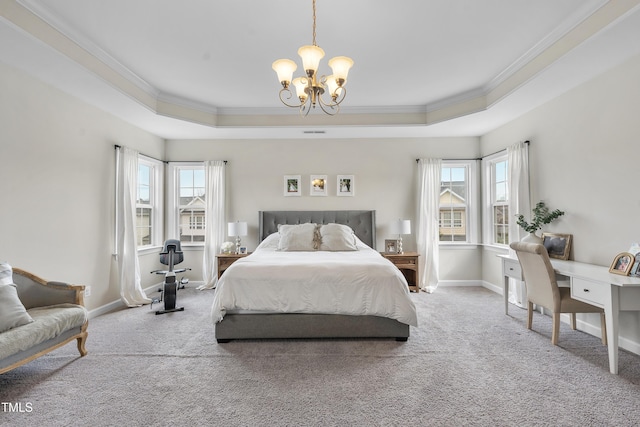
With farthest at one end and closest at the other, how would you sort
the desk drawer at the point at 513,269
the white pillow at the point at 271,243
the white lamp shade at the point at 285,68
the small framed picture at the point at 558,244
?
1. the white pillow at the point at 271,243
2. the desk drawer at the point at 513,269
3. the small framed picture at the point at 558,244
4. the white lamp shade at the point at 285,68

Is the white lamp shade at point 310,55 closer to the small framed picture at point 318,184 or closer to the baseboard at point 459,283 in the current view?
the small framed picture at point 318,184

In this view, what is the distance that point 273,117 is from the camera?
4984 mm

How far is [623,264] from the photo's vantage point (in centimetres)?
263

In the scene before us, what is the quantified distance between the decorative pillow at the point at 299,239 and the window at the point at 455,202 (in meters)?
2.49

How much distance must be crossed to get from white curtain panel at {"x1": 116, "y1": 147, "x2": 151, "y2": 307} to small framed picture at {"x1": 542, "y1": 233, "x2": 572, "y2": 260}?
534 centimetres

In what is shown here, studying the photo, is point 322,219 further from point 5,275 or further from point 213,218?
point 5,275

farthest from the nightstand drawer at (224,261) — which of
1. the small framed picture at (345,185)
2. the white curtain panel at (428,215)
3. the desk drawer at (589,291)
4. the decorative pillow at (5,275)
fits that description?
the desk drawer at (589,291)

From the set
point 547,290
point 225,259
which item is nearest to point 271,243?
point 225,259

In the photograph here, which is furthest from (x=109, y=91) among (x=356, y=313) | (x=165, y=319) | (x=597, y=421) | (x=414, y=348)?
(x=597, y=421)

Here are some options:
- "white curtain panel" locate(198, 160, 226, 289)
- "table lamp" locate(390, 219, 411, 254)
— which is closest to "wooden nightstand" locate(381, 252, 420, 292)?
"table lamp" locate(390, 219, 411, 254)

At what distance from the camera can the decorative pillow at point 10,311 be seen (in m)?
2.20

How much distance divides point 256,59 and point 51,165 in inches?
97.1

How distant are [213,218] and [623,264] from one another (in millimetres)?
5236

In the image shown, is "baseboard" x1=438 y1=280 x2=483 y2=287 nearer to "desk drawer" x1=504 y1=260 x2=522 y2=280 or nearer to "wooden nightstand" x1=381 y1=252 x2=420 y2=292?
"wooden nightstand" x1=381 y1=252 x2=420 y2=292
